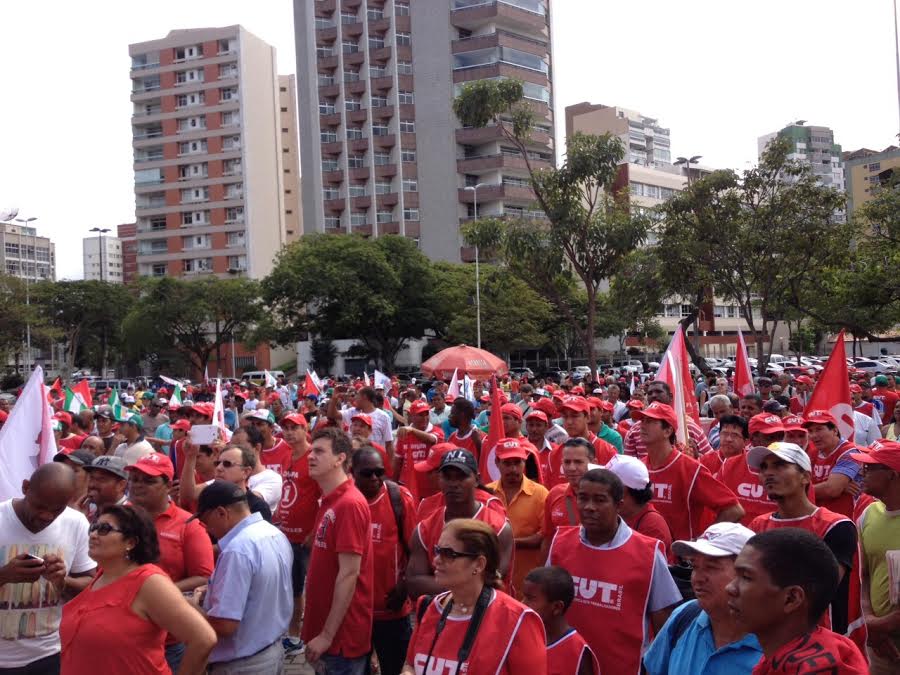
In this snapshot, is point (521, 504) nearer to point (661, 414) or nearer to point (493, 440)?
point (661, 414)

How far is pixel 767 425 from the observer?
6.36 meters

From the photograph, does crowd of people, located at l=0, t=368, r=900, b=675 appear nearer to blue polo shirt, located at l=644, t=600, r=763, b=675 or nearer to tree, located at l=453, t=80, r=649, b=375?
blue polo shirt, located at l=644, t=600, r=763, b=675

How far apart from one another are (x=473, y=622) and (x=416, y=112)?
68.2m

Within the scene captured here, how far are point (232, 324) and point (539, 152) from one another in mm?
25297

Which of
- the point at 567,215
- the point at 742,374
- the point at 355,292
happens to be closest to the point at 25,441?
the point at 742,374

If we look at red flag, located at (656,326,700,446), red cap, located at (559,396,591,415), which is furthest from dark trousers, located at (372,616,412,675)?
red flag, located at (656,326,700,446)

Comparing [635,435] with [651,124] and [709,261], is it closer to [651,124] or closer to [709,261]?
[709,261]

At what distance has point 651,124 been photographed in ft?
396

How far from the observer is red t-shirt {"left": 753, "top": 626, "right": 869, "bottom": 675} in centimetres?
261

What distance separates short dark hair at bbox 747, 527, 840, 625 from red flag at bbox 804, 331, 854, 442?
20.4ft

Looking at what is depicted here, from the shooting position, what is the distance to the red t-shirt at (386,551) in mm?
5219

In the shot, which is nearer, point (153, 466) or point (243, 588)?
point (243, 588)

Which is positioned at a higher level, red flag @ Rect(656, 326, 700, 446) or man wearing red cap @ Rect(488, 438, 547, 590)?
red flag @ Rect(656, 326, 700, 446)

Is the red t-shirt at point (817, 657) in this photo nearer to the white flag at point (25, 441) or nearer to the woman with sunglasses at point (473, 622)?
the woman with sunglasses at point (473, 622)
